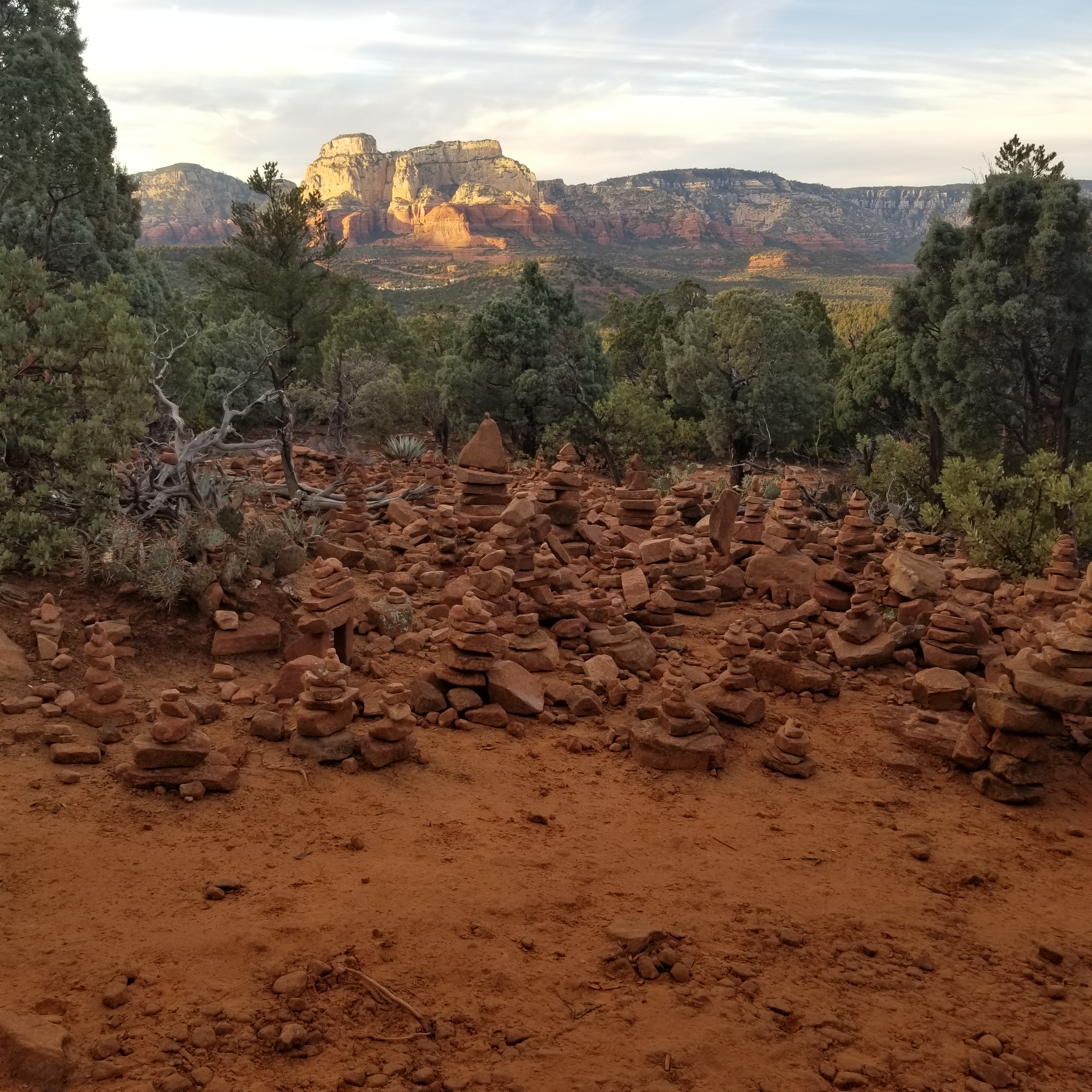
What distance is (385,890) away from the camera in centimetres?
446

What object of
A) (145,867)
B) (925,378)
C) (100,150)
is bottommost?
(145,867)

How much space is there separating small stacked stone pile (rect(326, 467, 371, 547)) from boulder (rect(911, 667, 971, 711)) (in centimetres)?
672

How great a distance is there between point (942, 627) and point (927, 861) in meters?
3.50

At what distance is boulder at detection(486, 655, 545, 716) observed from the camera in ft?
22.9

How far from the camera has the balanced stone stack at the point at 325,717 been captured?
5.88 meters

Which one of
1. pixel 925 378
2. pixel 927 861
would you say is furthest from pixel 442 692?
pixel 925 378

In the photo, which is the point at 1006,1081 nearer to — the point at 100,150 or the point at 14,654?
the point at 14,654

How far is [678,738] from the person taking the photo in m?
6.38

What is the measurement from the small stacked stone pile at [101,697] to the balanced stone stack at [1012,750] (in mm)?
5913

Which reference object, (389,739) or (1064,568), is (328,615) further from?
(1064,568)

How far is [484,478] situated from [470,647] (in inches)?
201

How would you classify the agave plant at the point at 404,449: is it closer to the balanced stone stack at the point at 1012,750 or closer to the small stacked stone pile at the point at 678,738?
the small stacked stone pile at the point at 678,738

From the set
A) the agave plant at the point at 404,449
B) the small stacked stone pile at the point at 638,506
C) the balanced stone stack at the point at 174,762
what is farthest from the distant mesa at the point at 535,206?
the balanced stone stack at the point at 174,762

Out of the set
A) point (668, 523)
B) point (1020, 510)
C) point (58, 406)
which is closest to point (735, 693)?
point (668, 523)
